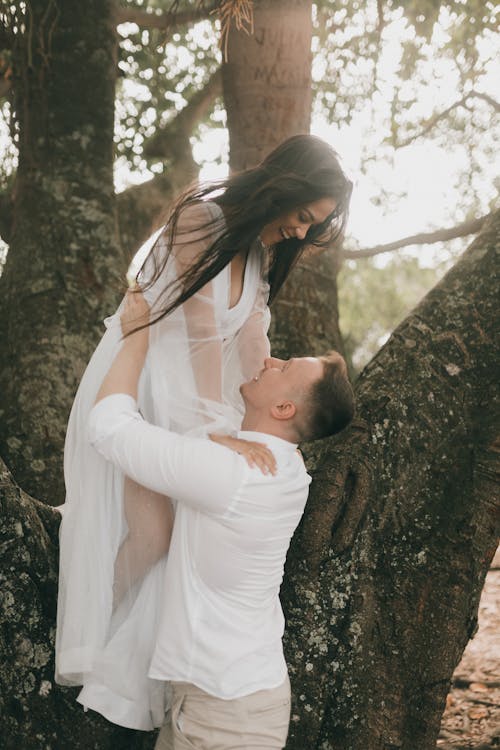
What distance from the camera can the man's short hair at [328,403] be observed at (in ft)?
7.70

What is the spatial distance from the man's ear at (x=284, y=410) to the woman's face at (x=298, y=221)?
29.9 inches

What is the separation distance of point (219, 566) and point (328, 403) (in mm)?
550

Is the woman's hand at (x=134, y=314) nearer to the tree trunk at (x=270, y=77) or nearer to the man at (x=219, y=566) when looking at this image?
the man at (x=219, y=566)

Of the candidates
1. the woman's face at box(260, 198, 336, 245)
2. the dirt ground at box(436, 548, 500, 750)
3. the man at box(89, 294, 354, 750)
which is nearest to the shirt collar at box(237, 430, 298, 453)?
the man at box(89, 294, 354, 750)

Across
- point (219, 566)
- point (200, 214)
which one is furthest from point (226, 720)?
point (200, 214)

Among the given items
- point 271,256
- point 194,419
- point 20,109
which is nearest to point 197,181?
point 271,256

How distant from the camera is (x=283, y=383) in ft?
7.75

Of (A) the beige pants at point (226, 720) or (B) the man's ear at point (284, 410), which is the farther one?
(B) the man's ear at point (284, 410)

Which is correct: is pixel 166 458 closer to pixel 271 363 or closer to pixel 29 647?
pixel 271 363

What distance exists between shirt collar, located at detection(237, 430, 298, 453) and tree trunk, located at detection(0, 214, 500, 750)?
21.2 inches

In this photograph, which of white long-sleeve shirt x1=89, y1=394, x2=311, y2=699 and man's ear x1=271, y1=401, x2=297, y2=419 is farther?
man's ear x1=271, y1=401, x2=297, y2=419

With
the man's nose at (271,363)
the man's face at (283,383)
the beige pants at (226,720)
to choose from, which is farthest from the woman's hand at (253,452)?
the beige pants at (226,720)

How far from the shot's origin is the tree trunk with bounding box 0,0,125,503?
3740mm

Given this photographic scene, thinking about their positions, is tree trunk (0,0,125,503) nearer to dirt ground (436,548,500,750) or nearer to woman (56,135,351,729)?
woman (56,135,351,729)
